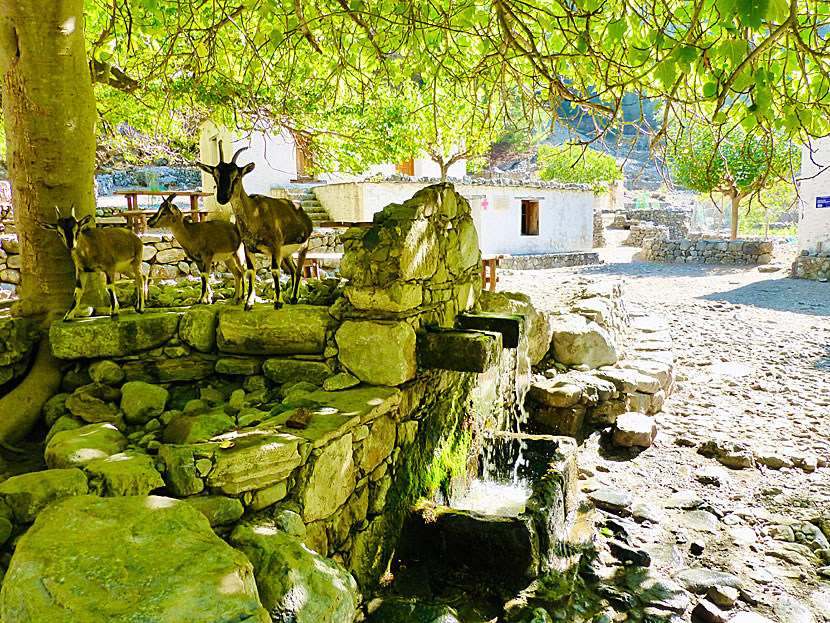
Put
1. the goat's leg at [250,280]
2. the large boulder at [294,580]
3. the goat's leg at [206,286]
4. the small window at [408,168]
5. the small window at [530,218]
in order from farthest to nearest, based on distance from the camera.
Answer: the small window at [408,168] < the small window at [530,218] < the goat's leg at [206,286] < the goat's leg at [250,280] < the large boulder at [294,580]

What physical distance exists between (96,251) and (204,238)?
A: 0.62 m

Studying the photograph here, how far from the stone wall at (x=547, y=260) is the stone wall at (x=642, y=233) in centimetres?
510

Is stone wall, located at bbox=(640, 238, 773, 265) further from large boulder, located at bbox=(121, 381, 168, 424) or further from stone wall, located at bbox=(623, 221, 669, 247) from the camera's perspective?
large boulder, located at bbox=(121, 381, 168, 424)

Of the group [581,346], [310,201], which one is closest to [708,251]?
[310,201]

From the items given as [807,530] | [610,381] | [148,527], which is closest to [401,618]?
[148,527]

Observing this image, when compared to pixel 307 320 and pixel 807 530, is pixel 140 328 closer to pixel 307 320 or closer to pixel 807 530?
pixel 307 320

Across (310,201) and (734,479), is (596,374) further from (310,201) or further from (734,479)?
(310,201)

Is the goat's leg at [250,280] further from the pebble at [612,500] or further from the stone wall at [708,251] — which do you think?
the stone wall at [708,251]

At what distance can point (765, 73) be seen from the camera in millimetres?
2990

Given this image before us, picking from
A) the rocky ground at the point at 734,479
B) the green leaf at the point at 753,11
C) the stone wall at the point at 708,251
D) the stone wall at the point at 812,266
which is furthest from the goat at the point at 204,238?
the stone wall at the point at 708,251

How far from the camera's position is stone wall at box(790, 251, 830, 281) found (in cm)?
1432

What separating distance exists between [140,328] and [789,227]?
32.8 metres

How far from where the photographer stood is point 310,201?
16500 millimetres

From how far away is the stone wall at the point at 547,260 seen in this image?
1820 centimetres
